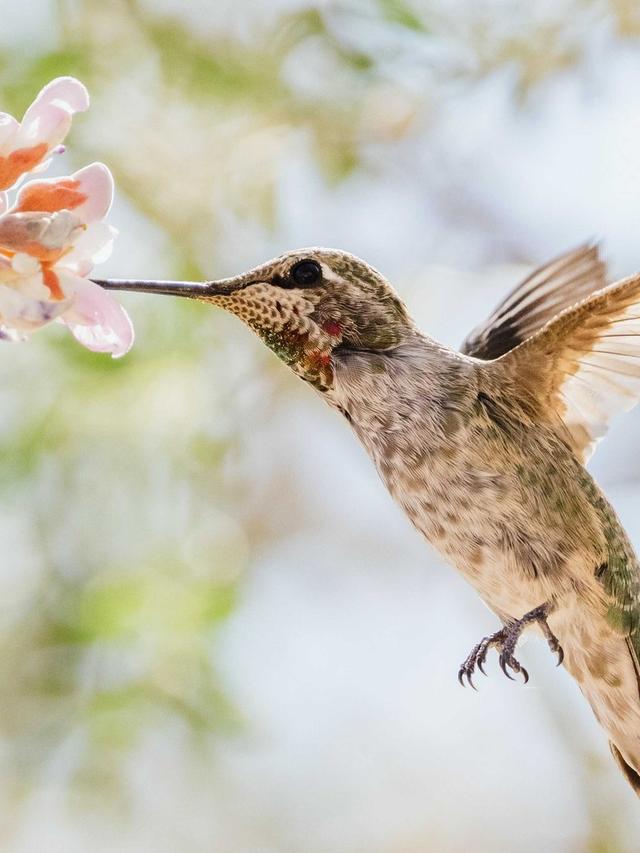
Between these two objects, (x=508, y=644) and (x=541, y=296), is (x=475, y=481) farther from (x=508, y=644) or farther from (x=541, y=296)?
(x=541, y=296)

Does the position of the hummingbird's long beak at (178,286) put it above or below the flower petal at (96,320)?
below

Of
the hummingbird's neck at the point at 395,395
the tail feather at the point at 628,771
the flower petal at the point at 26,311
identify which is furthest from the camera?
the tail feather at the point at 628,771

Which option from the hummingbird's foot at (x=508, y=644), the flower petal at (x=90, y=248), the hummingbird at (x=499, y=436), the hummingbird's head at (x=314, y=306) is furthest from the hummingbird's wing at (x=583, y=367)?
the flower petal at (x=90, y=248)

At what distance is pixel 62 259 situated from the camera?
850 mm

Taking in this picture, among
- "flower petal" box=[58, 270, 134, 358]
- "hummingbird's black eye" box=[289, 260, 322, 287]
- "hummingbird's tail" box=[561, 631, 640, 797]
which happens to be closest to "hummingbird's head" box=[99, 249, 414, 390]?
"hummingbird's black eye" box=[289, 260, 322, 287]

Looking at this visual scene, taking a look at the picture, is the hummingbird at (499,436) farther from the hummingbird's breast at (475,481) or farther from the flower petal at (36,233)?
the flower petal at (36,233)

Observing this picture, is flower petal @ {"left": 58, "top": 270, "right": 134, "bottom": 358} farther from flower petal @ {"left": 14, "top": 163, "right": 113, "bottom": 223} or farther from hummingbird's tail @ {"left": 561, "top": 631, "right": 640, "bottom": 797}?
hummingbird's tail @ {"left": 561, "top": 631, "right": 640, "bottom": 797}

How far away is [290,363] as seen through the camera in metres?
1.21

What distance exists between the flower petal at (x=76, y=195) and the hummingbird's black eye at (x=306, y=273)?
1.09 ft

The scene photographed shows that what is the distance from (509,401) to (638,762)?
1.42 feet

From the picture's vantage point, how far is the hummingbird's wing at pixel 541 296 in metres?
1.48

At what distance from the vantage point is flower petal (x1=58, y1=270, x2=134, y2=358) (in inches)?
32.8

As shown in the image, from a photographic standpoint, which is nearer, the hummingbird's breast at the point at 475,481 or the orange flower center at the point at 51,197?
the orange flower center at the point at 51,197

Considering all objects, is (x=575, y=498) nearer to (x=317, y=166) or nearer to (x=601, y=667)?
(x=601, y=667)
